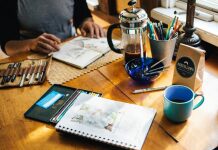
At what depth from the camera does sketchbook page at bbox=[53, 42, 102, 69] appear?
1.03 meters

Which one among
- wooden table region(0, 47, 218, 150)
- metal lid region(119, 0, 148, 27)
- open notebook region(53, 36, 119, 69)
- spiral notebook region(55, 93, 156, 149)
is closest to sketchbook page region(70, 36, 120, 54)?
open notebook region(53, 36, 119, 69)

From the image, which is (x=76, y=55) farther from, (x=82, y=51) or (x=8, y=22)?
(x=8, y=22)

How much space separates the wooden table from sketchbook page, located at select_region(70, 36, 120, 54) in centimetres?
11

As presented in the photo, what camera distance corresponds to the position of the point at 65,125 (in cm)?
72

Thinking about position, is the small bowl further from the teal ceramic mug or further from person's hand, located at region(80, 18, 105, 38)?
person's hand, located at region(80, 18, 105, 38)

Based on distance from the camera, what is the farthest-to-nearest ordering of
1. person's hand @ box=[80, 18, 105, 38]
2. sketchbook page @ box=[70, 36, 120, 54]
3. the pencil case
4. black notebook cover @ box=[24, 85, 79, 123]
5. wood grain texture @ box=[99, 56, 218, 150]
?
person's hand @ box=[80, 18, 105, 38], sketchbook page @ box=[70, 36, 120, 54], the pencil case, black notebook cover @ box=[24, 85, 79, 123], wood grain texture @ box=[99, 56, 218, 150]

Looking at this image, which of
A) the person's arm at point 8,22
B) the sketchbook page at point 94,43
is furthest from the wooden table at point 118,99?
the person's arm at point 8,22

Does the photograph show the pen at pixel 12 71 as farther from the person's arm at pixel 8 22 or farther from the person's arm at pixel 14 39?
the person's arm at pixel 8 22

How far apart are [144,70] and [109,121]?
0.84ft

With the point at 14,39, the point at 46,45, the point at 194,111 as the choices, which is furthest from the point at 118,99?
the point at 14,39

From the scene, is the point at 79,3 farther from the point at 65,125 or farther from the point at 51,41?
the point at 65,125

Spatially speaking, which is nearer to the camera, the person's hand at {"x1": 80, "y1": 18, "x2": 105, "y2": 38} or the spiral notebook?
the spiral notebook

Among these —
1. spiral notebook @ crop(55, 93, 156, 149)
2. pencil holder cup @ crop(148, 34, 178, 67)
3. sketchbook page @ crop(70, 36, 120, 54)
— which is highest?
pencil holder cup @ crop(148, 34, 178, 67)

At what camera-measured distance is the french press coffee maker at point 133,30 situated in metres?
0.88
